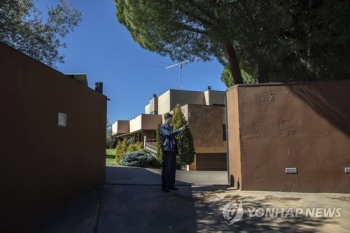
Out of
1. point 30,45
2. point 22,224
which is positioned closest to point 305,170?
point 22,224

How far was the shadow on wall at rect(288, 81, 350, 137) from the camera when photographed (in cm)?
664

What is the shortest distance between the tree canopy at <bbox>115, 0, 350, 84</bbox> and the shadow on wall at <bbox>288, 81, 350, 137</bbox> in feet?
4.69

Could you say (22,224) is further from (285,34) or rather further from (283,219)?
(285,34)

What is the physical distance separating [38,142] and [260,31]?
5.65 meters

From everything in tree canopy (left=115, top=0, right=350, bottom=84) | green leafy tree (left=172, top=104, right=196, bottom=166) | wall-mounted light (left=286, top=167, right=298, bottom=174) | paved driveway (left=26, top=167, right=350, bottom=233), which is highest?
tree canopy (left=115, top=0, right=350, bottom=84)

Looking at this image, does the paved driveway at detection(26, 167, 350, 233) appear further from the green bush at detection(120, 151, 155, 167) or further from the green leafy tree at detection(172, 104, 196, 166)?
the green leafy tree at detection(172, 104, 196, 166)

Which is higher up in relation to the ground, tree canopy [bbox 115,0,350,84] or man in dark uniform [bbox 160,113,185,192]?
tree canopy [bbox 115,0,350,84]

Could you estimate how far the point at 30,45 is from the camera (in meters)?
10.1

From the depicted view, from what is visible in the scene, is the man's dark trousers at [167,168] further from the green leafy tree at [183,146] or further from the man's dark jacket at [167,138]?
the green leafy tree at [183,146]

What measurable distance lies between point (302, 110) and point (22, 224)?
5564mm

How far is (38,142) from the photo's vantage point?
4746 millimetres

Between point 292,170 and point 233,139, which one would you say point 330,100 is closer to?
point 292,170

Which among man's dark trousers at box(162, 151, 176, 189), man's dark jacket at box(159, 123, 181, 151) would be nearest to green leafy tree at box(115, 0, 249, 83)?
man's dark jacket at box(159, 123, 181, 151)

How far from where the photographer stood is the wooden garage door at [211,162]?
692 inches
